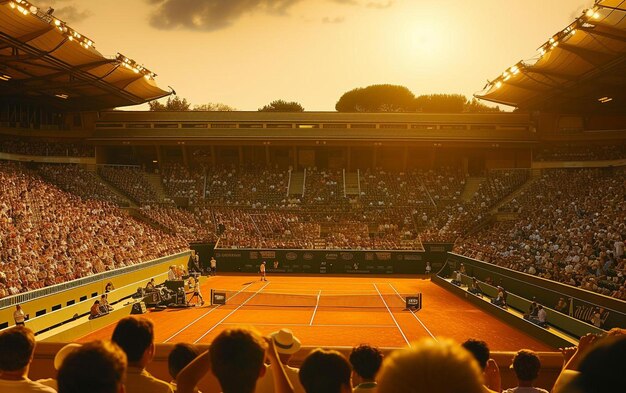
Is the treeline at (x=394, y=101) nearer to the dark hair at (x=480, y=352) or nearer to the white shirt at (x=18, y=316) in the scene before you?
the white shirt at (x=18, y=316)

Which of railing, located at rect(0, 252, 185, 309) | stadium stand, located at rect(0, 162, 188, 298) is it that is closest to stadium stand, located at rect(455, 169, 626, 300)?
railing, located at rect(0, 252, 185, 309)

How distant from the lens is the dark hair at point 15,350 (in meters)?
3.53

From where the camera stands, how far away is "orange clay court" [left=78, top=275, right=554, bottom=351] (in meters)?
21.0

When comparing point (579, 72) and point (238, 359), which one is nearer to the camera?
point (238, 359)

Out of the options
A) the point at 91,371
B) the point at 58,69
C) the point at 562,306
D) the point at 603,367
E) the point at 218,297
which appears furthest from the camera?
the point at 58,69

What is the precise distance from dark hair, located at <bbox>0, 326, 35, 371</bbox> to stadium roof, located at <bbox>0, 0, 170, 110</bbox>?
92.3 feet

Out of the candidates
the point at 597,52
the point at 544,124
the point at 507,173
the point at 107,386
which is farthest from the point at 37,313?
the point at 544,124

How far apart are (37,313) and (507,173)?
44.6 m

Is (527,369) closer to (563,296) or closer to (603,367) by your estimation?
(603,367)

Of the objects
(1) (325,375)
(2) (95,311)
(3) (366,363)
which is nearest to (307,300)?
(2) (95,311)

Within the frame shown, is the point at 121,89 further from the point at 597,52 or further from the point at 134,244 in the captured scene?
the point at 597,52

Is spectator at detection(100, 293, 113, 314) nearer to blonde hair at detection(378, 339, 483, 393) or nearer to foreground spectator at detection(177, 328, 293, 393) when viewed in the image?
foreground spectator at detection(177, 328, 293, 393)

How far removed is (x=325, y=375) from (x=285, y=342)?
2.43 feet

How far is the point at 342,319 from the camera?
25.0 m
